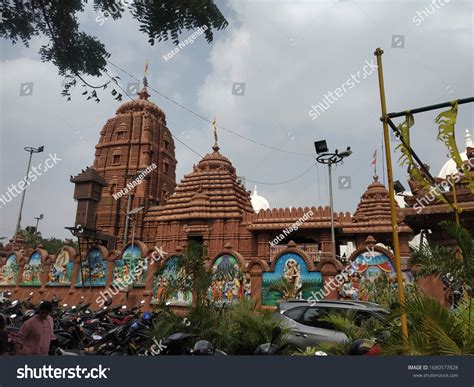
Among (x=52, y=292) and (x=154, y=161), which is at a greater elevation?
(x=154, y=161)

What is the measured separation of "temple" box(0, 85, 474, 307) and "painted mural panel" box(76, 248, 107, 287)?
0.18 feet

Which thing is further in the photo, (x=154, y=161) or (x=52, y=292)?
(x=154, y=161)

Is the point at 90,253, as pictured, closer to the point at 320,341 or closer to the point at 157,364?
the point at 320,341

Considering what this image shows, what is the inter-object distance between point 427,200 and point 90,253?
16.1 meters

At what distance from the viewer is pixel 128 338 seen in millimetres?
6500

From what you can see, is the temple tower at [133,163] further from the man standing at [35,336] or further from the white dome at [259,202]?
the man standing at [35,336]

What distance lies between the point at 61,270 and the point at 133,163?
16.9 meters

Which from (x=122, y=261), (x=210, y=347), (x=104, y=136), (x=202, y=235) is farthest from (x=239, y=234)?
(x=210, y=347)

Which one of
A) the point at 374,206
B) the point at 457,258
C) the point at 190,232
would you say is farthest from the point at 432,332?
→ the point at 374,206

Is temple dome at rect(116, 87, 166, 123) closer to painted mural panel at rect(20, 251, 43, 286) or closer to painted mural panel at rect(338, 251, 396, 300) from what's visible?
painted mural panel at rect(20, 251, 43, 286)

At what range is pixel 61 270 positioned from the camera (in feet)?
66.3

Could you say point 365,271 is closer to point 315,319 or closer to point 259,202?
point 315,319

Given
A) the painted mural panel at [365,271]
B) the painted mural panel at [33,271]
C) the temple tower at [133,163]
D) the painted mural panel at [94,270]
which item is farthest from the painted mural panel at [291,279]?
the temple tower at [133,163]

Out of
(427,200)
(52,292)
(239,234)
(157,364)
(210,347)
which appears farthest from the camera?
(239,234)
